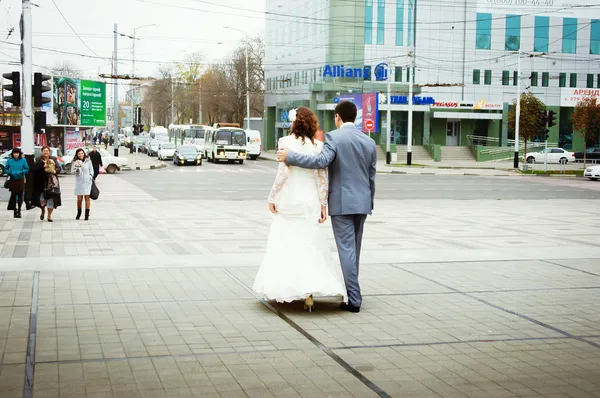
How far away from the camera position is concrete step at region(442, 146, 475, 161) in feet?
228

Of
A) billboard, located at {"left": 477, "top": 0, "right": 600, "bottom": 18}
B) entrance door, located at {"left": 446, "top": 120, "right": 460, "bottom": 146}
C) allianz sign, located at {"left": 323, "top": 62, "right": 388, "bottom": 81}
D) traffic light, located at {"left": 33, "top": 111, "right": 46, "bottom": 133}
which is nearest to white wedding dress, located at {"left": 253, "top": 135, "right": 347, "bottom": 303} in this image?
traffic light, located at {"left": 33, "top": 111, "right": 46, "bottom": 133}

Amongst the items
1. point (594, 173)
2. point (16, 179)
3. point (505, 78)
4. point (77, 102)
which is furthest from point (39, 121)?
point (505, 78)

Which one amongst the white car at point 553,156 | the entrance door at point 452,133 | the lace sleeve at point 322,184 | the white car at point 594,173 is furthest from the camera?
the entrance door at point 452,133

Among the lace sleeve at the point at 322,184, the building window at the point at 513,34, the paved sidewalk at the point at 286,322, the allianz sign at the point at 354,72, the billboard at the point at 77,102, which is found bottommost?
the paved sidewalk at the point at 286,322

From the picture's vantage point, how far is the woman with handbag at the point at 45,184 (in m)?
17.9

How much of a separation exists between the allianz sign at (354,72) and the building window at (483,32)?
35.1 ft

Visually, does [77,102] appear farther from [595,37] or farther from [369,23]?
[595,37]

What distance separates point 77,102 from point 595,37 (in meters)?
54.2

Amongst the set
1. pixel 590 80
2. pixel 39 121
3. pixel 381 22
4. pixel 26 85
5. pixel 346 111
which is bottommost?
pixel 346 111

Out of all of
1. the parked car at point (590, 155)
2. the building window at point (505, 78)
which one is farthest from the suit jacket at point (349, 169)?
the building window at point (505, 78)

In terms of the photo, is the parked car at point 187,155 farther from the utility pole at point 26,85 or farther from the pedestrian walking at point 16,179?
the pedestrian walking at point 16,179

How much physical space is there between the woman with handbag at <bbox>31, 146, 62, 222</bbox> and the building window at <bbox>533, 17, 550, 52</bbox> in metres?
66.8

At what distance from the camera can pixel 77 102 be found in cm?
4981

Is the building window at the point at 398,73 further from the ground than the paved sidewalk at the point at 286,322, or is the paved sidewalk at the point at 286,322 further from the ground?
the building window at the point at 398,73
